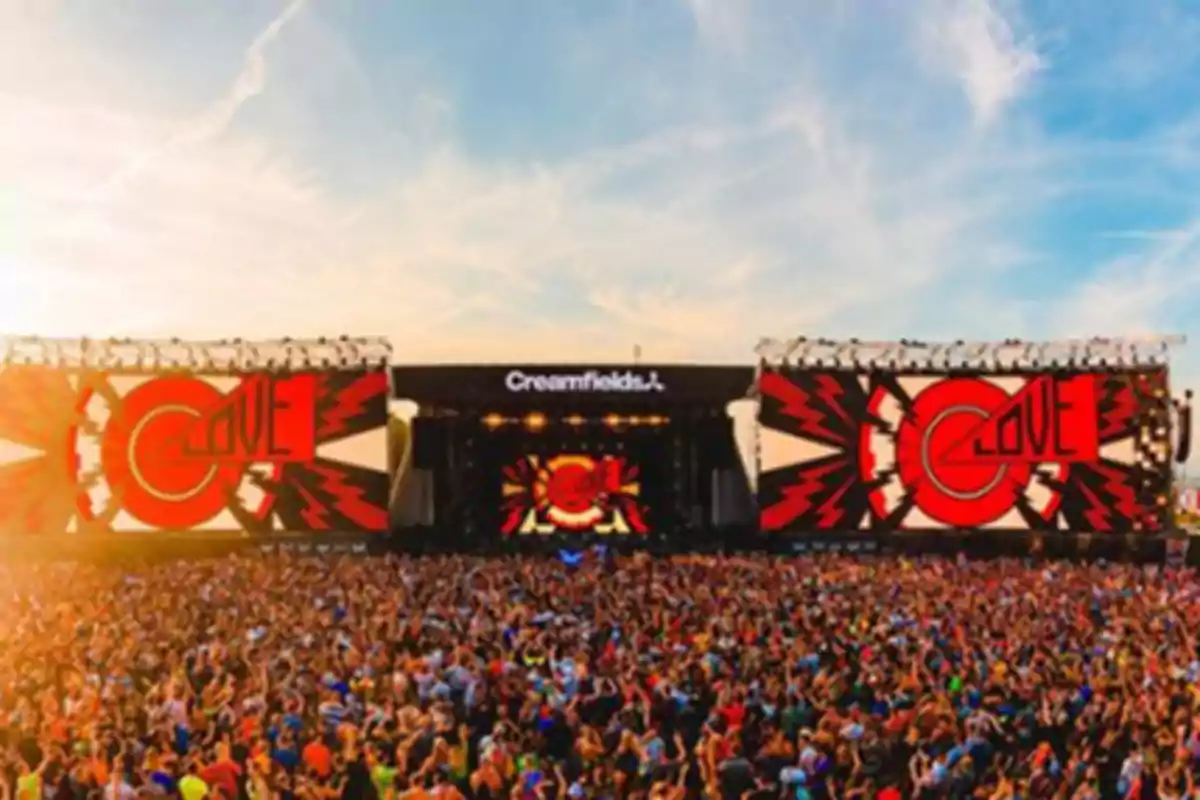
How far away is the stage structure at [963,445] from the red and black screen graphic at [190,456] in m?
11.1

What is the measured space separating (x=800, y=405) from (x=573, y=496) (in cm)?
672

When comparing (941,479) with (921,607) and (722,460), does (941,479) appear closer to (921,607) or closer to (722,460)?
(722,460)

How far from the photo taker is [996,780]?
1116cm

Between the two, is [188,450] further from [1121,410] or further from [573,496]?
[1121,410]

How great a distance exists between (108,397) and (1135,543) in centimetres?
2824

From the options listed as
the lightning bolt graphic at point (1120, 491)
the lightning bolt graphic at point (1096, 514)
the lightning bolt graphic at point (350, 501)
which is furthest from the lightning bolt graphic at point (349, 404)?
the lightning bolt graphic at point (1120, 491)

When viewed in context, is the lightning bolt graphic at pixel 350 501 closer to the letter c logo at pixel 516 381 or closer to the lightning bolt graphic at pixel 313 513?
the lightning bolt graphic at pixel 313 513

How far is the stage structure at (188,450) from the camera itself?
34125 mm

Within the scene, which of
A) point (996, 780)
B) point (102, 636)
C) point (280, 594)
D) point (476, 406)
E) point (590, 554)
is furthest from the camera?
point (476, 406)

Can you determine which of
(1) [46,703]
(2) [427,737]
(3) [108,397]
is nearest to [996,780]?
(2) [427,737]

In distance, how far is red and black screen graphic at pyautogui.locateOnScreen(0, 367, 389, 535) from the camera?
3412 centimetres

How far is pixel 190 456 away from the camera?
34.2 meters

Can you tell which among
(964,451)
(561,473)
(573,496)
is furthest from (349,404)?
(964,451)

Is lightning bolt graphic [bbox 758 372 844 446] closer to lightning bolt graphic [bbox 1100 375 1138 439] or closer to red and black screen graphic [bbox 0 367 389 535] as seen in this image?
lightning bolt graphic [bbox 1100 375 1138 439]
